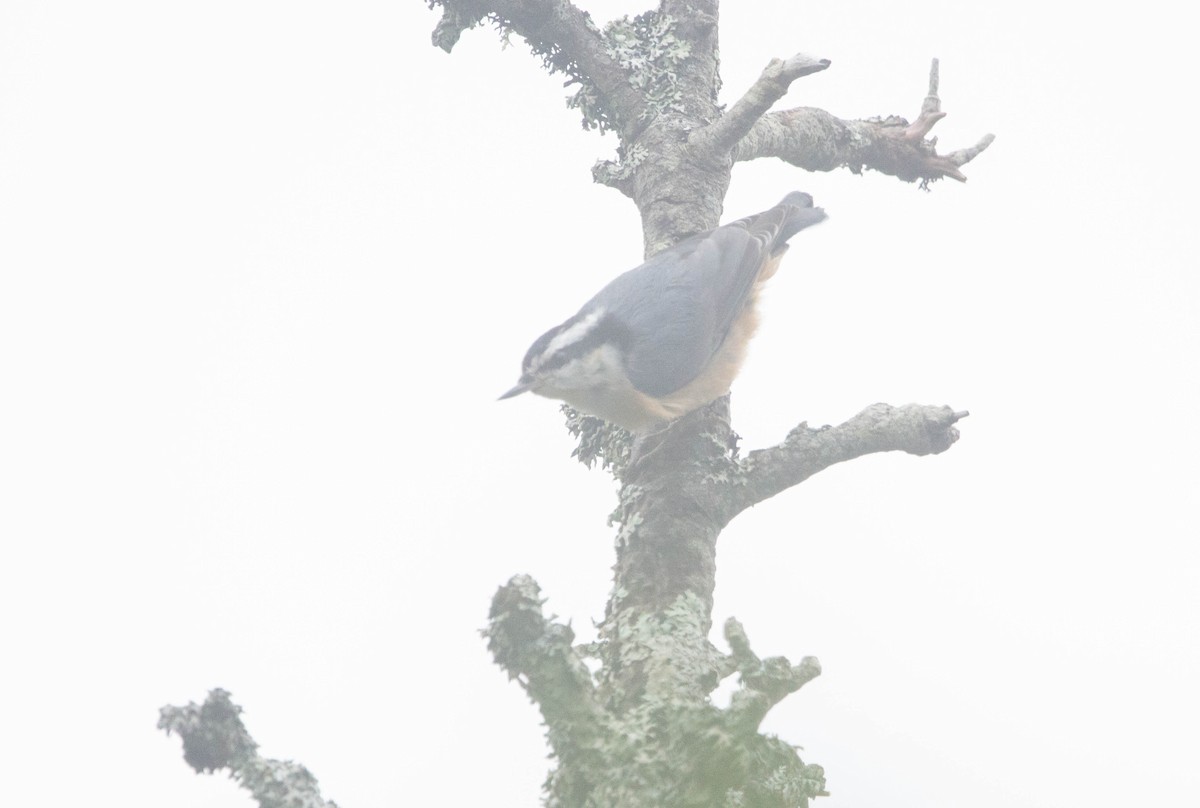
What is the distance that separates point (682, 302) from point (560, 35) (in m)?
0.97

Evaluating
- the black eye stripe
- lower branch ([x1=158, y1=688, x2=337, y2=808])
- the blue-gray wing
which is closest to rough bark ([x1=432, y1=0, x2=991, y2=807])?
the blue-gray wing

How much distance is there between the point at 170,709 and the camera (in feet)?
5.03

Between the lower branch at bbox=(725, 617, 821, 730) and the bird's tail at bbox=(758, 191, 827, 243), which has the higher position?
the bird's tail at bbox=(758, 191, 827, 243)

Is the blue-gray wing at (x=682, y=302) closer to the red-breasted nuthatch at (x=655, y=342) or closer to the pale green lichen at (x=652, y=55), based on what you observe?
the red-breasted nuthatch at (x=655, y=342)

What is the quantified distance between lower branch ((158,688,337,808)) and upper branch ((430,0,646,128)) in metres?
2.56

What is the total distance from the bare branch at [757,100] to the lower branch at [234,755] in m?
2.04

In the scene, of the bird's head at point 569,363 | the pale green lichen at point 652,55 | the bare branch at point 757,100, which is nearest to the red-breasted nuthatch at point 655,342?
the bird's head at point 569,363

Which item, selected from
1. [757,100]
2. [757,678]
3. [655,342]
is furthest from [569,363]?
[757,678]

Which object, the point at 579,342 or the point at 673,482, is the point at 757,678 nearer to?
the point at 673,482

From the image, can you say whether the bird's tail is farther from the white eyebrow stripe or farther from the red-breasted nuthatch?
the white eyebrow stripe

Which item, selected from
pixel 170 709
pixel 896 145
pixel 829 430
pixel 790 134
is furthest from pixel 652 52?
pixel 170 709

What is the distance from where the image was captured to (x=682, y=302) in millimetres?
3602

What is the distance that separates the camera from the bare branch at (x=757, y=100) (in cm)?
288

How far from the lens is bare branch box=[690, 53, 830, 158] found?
2877 millimetres
